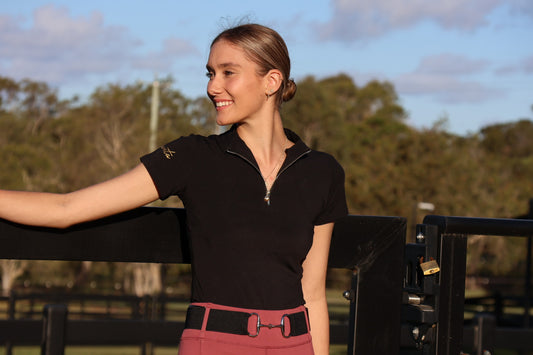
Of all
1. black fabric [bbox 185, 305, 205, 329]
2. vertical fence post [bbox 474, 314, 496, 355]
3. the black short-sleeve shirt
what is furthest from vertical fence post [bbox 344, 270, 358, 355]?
vertical fence post [bbox 474, 314, 496, 355]

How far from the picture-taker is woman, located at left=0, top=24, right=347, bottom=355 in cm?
205

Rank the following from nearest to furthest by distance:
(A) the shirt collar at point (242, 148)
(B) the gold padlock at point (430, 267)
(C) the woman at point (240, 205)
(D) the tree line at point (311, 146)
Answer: (C) the woman at point (240, 205)
(A) the shirt collar at point (242, 148)
(B) the gold padlock at point (430, 267)
(D) the tree line at point (311, 146)

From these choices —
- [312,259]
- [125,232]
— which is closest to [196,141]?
[125,232]

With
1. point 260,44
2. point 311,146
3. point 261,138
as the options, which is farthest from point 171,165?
point 311,146

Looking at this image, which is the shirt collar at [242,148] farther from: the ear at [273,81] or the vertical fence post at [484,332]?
the vertical fence post at [484,332]

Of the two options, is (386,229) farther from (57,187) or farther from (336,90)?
(336,90)

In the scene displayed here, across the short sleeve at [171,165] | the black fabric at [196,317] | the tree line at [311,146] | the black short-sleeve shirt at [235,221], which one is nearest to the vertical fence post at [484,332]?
the black short-sleeve shirt at [235,221]

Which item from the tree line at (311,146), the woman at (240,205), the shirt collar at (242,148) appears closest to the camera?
the woman at (240,205)

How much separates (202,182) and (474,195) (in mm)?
39844

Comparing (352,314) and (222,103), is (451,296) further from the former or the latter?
(222,103)

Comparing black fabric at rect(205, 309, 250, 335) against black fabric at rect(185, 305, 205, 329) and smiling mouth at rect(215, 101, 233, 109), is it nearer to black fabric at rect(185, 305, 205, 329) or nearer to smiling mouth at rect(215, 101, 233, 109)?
black fabric at rect(185, 305, 205, 329)

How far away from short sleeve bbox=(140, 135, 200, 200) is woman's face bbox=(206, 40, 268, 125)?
0.15 metres

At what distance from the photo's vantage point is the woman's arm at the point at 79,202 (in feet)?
6.39

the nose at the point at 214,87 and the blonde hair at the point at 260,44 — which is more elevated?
the blonde hair at the point at 260,44
